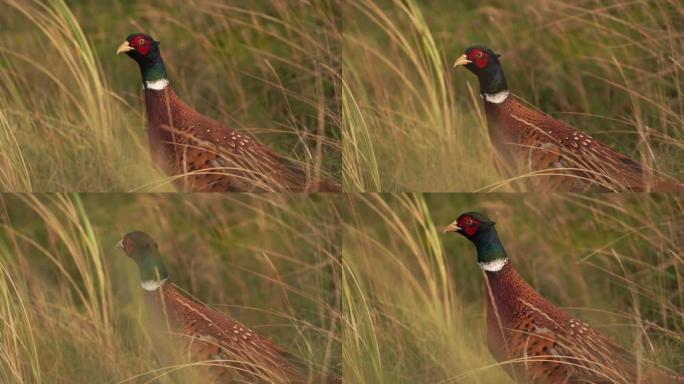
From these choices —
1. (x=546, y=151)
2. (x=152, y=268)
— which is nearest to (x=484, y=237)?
(x=546, y=151)

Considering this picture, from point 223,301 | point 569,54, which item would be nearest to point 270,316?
point 223,301

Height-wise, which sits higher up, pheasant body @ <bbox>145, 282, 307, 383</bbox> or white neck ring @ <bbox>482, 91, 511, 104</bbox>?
white neck ring @ <bbox>482, 91, 511, 104</bbox>

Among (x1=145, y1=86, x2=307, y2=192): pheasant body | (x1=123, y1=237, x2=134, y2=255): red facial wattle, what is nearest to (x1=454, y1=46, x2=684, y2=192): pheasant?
(x1=145, y1=86, x2=307, y2=192): pheasant body

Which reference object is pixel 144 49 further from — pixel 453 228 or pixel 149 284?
pixel 453 228

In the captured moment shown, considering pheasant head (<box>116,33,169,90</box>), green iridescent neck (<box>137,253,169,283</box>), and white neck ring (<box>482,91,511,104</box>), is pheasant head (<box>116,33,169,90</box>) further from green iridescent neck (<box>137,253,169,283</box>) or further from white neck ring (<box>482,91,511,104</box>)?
white neck ring (<box>482,91,511,104</box>)

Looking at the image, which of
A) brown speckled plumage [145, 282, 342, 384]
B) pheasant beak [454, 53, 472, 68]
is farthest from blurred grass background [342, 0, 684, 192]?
brown speckled plumage [145, 282, 342, 384]

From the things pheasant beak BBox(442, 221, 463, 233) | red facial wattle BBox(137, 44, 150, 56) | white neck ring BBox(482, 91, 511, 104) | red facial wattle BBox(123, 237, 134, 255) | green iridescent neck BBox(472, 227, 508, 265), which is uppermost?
red facial wattle BBox(137, 44, 150, 56)
